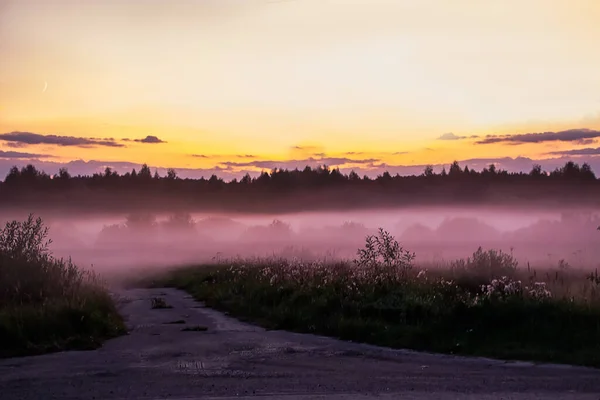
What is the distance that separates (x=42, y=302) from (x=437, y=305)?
11.4m

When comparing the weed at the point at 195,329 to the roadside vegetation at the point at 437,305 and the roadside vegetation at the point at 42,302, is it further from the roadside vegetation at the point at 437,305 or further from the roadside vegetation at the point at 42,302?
the roadside vegetation at the point at 437,305

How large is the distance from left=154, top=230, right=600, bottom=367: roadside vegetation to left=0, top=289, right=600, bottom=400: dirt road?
117cm

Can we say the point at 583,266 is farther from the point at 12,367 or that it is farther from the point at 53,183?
the point at 53,183

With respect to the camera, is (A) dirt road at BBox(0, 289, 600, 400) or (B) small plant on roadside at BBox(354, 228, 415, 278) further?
(B) small plant on roadside at BBox(354, 228, 415, 278)

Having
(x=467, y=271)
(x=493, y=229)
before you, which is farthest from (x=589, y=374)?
(x=493, y=229)

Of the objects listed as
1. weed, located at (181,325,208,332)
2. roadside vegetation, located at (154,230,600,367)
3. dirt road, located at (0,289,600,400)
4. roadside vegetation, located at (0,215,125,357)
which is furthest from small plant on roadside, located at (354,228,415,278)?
roadside vegetation, located at (0,215,125,357)

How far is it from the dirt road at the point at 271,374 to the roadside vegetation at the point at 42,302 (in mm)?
1012

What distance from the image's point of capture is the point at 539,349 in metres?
14.9

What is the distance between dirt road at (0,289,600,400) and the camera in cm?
1105

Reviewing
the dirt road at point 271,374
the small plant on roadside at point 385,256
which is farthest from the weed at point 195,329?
the small plant on roadside at point 385,256

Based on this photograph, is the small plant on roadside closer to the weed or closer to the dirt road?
the dirt road

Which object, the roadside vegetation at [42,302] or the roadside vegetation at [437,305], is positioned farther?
the roadside vegetation at [42,302]

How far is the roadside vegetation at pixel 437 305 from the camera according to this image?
51.4 feet

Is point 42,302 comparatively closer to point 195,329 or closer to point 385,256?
point 195,329
